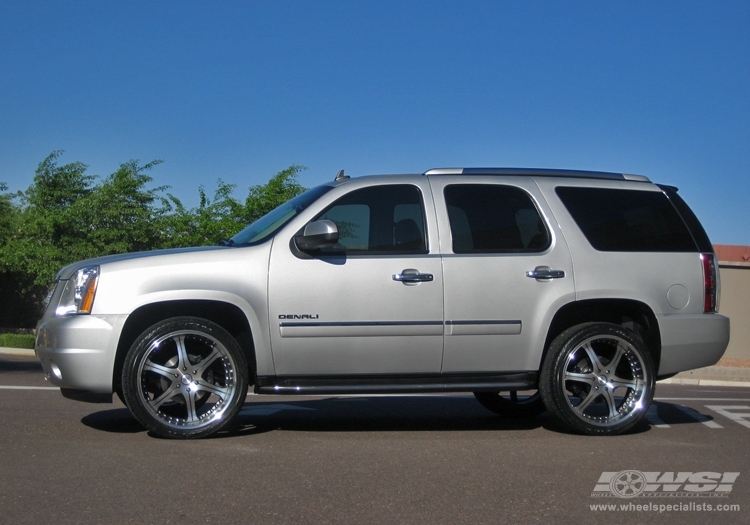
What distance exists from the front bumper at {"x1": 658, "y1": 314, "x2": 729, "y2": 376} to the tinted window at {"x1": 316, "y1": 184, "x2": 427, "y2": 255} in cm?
195

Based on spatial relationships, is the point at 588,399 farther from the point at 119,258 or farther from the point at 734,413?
the point at 119,258

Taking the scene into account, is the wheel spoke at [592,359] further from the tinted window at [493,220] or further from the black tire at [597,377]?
the tinted window at [493,220]

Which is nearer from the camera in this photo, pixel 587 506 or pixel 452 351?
pixel 587 506

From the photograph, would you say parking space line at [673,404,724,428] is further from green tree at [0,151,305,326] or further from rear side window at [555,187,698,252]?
green tree at [0,151,305,326]

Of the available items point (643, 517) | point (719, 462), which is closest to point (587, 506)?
point (643, 517)

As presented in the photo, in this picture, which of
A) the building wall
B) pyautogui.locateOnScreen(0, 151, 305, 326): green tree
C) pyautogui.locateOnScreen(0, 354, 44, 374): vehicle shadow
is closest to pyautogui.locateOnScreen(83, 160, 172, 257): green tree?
pyautogui.locateOnScreen(0, 151, 305, 326): green tree

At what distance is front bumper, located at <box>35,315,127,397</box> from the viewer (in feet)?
19.0

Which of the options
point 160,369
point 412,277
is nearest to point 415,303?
point 412,277

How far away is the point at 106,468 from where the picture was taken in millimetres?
5023

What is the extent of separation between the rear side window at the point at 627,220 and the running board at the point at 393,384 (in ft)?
3.91

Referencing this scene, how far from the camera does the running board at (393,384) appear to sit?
6102 millimetres

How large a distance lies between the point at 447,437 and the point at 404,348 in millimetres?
740

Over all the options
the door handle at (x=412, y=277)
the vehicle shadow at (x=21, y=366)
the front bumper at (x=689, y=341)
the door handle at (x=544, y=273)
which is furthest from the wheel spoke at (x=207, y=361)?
the vehicle shadow at (x=21, y=366)

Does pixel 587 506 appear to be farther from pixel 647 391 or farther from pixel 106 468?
pixel 106 468
